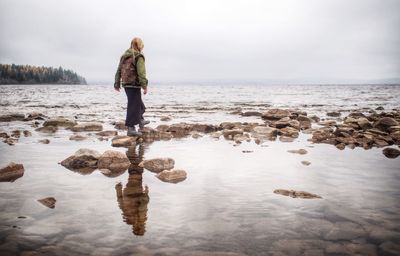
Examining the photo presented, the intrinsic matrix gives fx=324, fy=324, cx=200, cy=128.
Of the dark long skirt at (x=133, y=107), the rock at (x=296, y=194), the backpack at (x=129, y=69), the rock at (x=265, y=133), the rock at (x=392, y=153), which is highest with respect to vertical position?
the backpack at (x=129, y=69)

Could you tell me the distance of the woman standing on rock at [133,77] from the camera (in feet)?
27.7

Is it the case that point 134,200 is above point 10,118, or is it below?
above

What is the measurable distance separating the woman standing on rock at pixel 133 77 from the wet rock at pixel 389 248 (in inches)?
264

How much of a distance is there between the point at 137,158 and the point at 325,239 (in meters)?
3.84

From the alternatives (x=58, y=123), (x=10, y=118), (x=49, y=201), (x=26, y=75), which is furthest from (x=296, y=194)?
(x=26, y=75)

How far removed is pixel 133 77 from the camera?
856 centimetres

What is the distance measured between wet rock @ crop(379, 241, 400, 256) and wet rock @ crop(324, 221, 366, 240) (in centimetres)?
19

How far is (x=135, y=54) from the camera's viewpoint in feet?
28.0

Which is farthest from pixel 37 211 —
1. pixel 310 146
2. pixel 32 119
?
pixel 32 119

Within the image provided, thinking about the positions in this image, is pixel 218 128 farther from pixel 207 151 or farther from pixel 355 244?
pixel 355 244

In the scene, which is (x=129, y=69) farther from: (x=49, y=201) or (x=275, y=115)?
(x=275, y=115)

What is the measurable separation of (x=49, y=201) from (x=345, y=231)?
9.27 ft

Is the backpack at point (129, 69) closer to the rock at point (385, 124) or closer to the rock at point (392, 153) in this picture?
the rock at point (392, 153)

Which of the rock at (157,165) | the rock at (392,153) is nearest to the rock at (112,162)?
the rock at (157,165)
